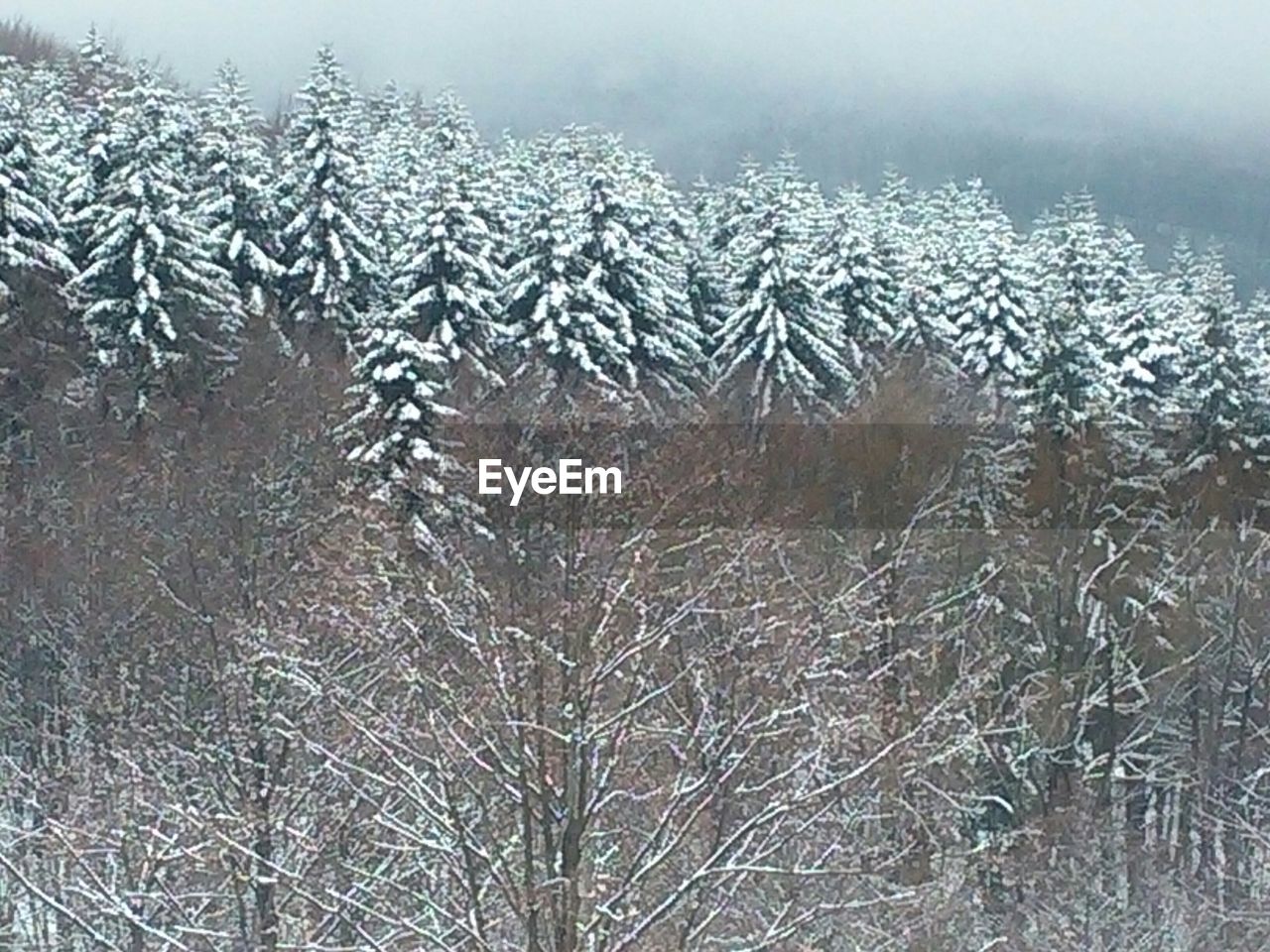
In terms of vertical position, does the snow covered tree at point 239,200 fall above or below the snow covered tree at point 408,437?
above

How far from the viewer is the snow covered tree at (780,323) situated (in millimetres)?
16719

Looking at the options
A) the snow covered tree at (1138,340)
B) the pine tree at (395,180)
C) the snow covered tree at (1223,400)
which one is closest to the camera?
the snow covered tree at (1223,400)

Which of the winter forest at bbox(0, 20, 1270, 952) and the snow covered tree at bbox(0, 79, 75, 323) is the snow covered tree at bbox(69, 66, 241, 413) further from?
the snow covered tree at bbox(0, 79, 75, 323)

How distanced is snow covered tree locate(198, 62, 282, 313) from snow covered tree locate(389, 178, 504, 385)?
6.46ft

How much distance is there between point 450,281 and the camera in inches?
701

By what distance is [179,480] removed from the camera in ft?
42.0

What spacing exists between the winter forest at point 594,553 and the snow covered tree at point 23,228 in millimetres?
68

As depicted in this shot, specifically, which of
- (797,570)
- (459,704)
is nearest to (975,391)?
(797,570)

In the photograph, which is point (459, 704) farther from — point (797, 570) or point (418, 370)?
point (418, 370)

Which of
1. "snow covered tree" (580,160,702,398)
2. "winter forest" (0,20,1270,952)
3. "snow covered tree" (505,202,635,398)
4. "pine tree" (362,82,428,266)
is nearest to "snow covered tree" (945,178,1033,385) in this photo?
"winter forest" (0,20,1270,952)

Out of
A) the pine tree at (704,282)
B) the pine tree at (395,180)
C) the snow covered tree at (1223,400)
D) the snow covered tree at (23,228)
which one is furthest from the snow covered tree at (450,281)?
the snow covered tree at (1223,400)

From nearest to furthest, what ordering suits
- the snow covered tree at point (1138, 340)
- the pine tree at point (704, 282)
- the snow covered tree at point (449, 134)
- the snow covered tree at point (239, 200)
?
the snow covered tree at point (1138, 340) < the snow covered tree at point (239, 200) < the pine tree at point (704, 282) < the snow covered tree at point (449, 134)

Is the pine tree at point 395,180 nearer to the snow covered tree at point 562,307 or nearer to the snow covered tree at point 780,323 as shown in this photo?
the snow covered tree at point 562,307

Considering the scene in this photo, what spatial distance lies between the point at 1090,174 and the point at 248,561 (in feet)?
56.8
